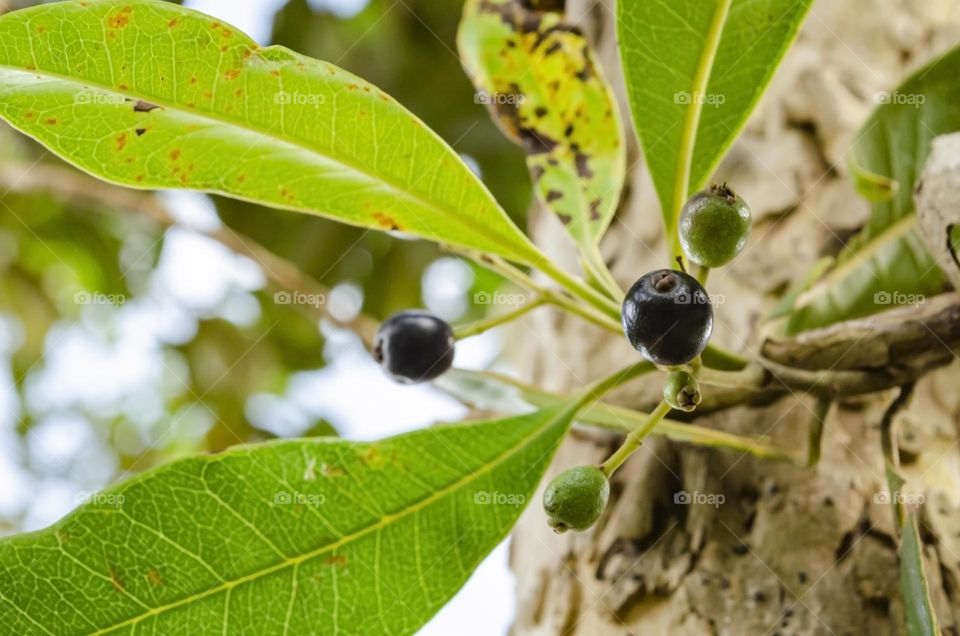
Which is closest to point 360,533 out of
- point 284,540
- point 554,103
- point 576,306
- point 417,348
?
point 284,540

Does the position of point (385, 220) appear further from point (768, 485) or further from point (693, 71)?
point (768, 485)

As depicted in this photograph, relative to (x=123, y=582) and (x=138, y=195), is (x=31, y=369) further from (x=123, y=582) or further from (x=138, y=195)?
(x=123, y=582)

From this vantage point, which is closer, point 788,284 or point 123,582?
point 123,582

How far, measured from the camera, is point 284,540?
83cm

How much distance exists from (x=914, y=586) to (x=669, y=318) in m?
0.34

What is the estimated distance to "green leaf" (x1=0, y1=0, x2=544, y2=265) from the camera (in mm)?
797

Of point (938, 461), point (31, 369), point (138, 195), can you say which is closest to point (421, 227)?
point (938, 461)

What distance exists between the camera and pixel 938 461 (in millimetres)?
1002

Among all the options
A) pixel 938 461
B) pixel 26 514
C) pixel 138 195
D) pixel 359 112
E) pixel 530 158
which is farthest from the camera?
pixel 26 514

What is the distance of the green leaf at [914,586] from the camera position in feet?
2.31

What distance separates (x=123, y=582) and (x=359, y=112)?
1.64 ft

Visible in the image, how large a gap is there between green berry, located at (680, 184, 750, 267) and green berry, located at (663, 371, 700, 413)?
10cm

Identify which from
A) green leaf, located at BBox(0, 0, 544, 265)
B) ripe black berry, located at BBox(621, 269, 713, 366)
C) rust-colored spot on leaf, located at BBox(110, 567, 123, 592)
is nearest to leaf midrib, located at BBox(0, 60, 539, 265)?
green leaf, located at BBox(0, 0, 544, 265)

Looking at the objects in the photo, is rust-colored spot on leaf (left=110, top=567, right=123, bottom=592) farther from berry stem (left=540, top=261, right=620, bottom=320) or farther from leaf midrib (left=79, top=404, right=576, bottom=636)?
berry stem (left=540, top=261, right=620, bottom=320)
